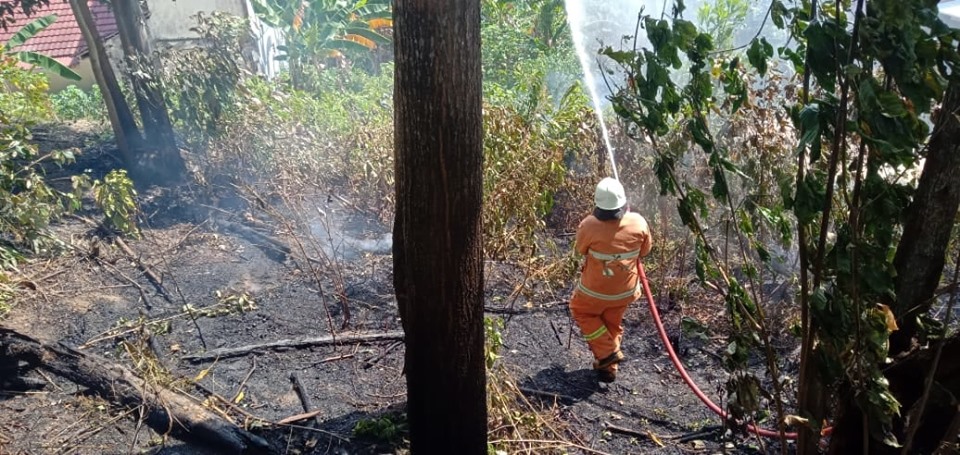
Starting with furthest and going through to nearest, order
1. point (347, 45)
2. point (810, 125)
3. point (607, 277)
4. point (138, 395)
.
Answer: point (347, 45) < point (607, 277) < point (138, 395) < point (810, 125)

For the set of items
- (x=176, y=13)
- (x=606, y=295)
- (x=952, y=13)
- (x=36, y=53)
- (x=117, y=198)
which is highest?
(x=952, y=13)

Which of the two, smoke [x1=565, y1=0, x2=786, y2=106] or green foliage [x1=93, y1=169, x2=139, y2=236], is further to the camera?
smoke [x1=565, y1=0, x2=786, y2=106]

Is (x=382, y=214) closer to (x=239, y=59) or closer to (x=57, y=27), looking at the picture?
(x=239, y=59)

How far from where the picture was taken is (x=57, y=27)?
→ 1819 cm

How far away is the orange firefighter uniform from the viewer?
4.37 metres

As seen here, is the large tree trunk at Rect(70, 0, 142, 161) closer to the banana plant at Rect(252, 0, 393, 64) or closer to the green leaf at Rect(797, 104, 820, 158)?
the banana plant at Rect(252, 0, 393, 64)

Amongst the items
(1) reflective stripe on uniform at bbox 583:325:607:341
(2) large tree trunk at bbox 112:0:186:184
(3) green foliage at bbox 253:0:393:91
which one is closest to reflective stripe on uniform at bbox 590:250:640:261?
(1) reflective stripe on uniform at bbox 583:325:607:341

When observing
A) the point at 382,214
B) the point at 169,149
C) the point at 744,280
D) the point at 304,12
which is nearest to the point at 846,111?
the point at 744,280

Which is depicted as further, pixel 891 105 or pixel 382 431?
pixel 382 431

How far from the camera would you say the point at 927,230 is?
7.25 feet

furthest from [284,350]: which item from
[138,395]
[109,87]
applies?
[109,87]

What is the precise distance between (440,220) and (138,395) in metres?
2.37

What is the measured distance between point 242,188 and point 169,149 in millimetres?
1612

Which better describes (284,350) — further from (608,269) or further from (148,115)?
(148,115)
